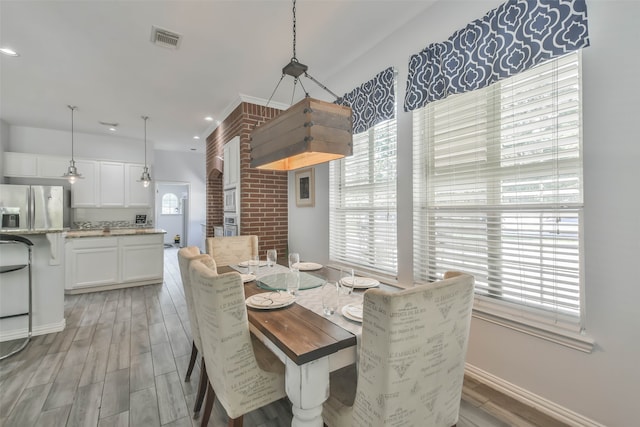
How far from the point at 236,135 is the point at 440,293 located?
3.57 metres

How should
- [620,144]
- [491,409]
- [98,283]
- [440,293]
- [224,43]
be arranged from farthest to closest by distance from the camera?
[98,283] < [224,43] < [491,409] < [620,144] < [440,293]

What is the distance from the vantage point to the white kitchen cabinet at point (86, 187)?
525cm

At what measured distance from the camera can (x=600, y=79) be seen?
145 cm

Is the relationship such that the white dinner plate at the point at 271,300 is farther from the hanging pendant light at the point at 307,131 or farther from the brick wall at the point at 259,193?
the brick wall at the point at 259,193

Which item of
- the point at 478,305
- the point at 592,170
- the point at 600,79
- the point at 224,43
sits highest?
the point at 224,43

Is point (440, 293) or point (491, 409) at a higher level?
point (440, 293)

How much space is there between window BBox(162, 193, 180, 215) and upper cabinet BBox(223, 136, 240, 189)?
6395 millimetres

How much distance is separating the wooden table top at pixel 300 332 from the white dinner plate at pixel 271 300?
22 mm

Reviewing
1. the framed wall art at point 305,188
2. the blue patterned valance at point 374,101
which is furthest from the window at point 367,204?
the framed wall art at point 305,188

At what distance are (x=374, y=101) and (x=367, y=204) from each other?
1004 millimetres

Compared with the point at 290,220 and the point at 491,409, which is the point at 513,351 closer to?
the point at 491,409

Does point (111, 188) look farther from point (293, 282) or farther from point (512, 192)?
point (512, 192)

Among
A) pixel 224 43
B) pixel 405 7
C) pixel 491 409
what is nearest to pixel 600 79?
pixel 405 7

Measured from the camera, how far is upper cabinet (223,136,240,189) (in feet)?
12.6
